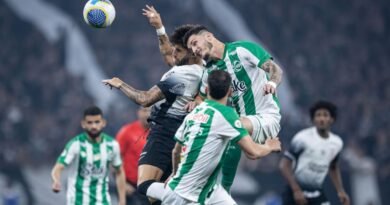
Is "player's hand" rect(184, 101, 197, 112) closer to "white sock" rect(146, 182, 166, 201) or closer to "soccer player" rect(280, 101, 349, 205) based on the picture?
"white sock" rect(146, 182, 166, 201)

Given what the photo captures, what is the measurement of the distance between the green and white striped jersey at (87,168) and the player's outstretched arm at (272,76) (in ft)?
10.9

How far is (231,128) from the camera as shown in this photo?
8.45 metres

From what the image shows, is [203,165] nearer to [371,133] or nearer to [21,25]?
[371,133]

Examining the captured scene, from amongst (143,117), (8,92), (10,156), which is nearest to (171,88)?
(143,117)

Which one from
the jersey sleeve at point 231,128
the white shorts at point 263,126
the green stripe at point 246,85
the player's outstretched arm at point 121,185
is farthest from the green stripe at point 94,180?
the jersey sleeve at point 231,128

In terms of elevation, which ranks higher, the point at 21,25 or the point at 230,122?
the point at 21,25

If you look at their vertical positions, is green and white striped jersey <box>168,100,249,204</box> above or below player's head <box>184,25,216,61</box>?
below

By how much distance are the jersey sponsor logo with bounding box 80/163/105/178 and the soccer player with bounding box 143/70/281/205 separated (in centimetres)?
333

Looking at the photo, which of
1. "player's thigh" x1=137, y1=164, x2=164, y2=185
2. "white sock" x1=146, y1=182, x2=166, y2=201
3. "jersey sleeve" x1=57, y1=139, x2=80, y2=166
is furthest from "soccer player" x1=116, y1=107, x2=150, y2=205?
"white sock" x1=146, y1=182, x2=166, y2=201

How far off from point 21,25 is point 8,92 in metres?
1.74

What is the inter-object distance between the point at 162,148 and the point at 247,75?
1.19 meters

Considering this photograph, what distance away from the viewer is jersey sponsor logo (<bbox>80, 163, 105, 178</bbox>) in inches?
471

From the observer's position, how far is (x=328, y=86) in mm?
21281

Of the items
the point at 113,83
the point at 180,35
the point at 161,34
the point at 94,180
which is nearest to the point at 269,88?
the point at 180,35
